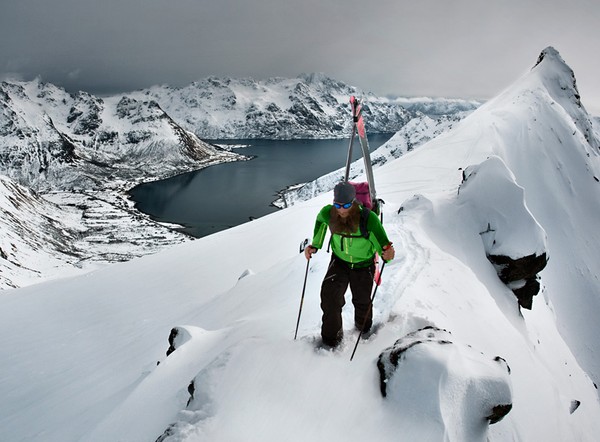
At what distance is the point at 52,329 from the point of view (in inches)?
671

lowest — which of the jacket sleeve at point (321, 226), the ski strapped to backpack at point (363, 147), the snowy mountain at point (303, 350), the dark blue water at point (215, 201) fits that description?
the snowy mountain at point (303, 350)

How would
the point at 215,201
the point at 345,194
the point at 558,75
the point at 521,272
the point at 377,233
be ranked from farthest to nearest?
the point at 215,201 → the point at 558,75 → the point at 521,272 → the point at 377,233 → the point at 345,194

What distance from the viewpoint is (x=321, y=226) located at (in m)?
6.37

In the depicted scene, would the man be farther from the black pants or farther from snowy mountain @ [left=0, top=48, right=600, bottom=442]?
snowy mountain @ [left=0, top=48, right=600, bottom=442]

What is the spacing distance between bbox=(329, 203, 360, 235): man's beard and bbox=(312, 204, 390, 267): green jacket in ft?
0.32

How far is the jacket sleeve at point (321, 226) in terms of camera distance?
622 cm

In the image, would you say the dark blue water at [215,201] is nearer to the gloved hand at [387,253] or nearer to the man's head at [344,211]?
the man's head at [344,211]

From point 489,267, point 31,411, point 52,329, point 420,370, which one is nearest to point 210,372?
point 420,370

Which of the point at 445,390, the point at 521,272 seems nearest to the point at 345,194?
the point at 445,390

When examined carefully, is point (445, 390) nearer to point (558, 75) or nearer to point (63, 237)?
point (558, 75)

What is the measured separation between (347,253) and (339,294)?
78 centimetres

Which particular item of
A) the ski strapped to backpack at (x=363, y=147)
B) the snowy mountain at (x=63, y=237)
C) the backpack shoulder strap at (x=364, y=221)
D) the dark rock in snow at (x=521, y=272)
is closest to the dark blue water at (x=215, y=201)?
the snowy mountain at (x=63, y=237)

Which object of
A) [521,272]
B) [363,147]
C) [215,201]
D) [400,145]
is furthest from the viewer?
[400,145]

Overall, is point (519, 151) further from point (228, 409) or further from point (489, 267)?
point (228, 409)
